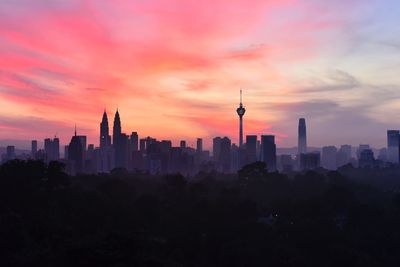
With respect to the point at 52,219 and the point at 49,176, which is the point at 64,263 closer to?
the point at 52,219

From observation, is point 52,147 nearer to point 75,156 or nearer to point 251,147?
point 75,156

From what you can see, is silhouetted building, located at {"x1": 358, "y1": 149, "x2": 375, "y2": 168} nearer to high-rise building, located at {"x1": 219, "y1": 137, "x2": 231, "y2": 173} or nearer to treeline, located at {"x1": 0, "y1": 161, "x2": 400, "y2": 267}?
high-rise building, located at {"x1": 219, "y1": 137, "x2": 231, "y2": 173}

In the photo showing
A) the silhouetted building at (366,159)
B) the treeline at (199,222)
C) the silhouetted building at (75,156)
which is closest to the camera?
the treeline at (199,222)

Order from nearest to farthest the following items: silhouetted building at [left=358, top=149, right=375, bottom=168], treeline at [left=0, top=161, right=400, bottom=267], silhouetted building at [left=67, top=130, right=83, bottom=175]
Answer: treeline at [left=0, top=161, right=400, bottom=267], silhouetted building at [left=67, top=130, right=83, bottom=175], silhouetted building at [left=358, top=149, right=375, bottom=168]

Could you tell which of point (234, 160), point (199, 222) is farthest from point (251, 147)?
point (199, 222)

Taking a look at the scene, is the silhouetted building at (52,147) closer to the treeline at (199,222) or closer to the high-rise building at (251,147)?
the high-rise building at (251,147)

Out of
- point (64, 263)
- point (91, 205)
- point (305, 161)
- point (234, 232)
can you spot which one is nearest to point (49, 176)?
point (91, 205)

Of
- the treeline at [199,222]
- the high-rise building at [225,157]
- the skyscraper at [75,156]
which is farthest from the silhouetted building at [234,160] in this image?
the treeline at [199,222]

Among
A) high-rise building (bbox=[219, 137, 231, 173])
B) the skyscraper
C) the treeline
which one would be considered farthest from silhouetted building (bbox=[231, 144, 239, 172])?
the treeline
